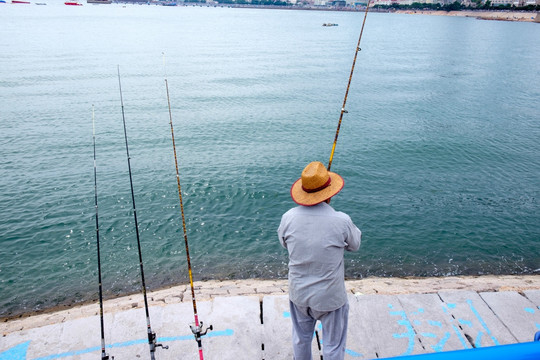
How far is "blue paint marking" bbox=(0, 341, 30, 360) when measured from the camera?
181 inches

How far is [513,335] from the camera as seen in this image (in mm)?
4766

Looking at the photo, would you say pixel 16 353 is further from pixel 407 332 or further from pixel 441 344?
pixel 441 344

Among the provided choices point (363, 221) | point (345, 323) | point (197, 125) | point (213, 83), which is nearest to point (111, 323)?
point (345, 323)

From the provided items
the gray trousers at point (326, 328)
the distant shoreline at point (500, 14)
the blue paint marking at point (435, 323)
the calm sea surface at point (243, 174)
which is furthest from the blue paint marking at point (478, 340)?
the distant shoreline at point (500, 14)

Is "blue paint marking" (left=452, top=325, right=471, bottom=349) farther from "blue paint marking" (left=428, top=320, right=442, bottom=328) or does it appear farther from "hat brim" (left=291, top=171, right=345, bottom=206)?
"hat brim" (left=291, top=171, right=345, bottom=206)

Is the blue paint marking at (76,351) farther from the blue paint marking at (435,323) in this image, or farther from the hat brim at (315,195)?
the blue paint marking at (435,323)

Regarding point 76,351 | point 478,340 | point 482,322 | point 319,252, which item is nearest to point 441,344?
point 478,340

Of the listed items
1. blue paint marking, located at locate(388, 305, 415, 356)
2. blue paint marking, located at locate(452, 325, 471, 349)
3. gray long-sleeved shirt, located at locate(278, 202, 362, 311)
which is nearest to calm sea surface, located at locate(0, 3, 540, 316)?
blue paint marking, located at locate(388, 305, 415, 356)

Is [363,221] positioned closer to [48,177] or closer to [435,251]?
[435,251]

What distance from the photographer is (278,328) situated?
190 inches

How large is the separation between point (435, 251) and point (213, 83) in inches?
911

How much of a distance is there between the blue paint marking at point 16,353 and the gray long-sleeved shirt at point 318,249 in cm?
374

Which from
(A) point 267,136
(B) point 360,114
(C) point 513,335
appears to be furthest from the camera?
(B) point 360,114

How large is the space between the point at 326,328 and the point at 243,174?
10.6 m
